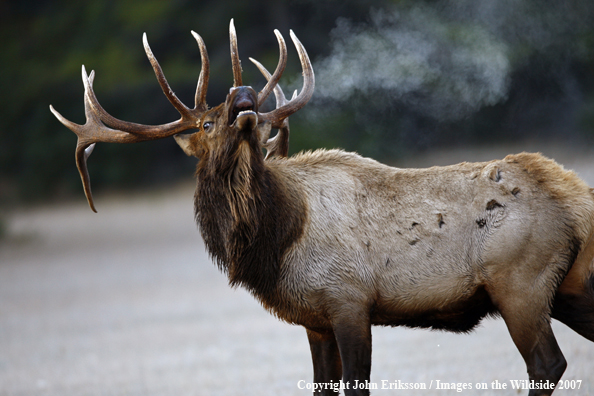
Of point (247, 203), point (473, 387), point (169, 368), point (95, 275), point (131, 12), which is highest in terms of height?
point (131, 12)

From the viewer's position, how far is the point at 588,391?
5.03 m

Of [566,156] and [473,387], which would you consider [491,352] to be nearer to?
[473,387]

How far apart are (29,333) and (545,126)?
10.00m

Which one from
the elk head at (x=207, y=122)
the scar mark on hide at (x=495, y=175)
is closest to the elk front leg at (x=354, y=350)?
the scar mark on hide at (x=495, y=175)

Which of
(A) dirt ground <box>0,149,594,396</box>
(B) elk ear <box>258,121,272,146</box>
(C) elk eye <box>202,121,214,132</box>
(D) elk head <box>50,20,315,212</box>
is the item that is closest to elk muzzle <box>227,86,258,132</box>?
(D) elk head <box>50,20,315,212</box>

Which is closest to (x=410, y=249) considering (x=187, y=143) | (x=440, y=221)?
(x=440, y=221)

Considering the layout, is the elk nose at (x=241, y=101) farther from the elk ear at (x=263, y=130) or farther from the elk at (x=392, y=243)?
the elk ear at (x=263, y=130)

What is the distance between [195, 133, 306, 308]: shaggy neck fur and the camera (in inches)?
178

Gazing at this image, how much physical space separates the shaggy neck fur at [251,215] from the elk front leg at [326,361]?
47 cm

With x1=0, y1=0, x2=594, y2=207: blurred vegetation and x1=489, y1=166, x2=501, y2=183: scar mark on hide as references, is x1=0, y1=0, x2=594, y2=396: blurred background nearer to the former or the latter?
x1=0, y1=0, x2=594, y2=207: blurred vegetation

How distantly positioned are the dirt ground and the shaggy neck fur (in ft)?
6.82

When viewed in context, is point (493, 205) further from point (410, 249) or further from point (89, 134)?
point (89, 134)

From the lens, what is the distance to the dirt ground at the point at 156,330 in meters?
7.18

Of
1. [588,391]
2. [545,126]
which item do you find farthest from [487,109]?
[588,391]
